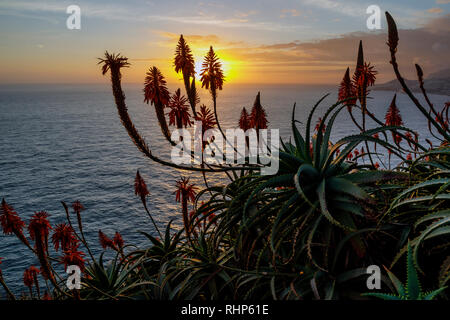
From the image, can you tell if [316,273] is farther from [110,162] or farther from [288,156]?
[110,162]

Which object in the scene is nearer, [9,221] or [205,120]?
[205,120]

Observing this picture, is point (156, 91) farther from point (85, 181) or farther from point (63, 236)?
point (85, 181)

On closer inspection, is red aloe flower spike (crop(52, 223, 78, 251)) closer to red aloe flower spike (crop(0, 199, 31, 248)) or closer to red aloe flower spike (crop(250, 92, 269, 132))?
red aloe flower spike (crop(0, 199, 31, 248))

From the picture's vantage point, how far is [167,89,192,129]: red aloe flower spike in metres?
5.76

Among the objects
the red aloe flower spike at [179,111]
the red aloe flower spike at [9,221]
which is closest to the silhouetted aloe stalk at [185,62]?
the red aloe flower spike at [179,111]

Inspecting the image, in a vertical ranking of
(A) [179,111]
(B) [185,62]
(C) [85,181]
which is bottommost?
(C) [85,181]

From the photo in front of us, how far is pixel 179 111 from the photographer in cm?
582

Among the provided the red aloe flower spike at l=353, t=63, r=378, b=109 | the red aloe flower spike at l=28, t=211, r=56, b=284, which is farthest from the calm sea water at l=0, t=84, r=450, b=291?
the red aloe flower spike at l=353, t=63, r=378, b=109

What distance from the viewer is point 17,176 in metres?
51.3

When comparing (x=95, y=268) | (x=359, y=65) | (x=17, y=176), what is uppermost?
(x=359, y=65)

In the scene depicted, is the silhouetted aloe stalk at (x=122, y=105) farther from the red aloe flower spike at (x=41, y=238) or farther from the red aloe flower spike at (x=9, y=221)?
the red aloe flower spike at (x=9, y=221)

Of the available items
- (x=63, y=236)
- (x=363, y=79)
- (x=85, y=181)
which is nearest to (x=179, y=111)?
(x=363, y=79)
